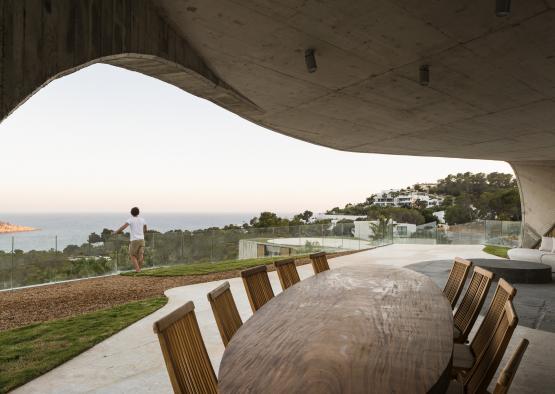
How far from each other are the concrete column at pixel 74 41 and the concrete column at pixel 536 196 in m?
13.9

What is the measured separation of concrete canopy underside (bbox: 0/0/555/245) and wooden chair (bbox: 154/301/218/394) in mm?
1479

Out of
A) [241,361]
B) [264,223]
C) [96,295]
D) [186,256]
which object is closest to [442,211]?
[264,223]

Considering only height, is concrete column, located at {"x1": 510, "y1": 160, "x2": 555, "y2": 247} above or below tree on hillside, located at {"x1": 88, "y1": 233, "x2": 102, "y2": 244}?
above

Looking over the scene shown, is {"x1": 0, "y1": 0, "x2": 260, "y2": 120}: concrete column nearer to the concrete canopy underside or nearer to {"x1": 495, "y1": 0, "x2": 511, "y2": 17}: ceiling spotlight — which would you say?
the concrete canopy underside

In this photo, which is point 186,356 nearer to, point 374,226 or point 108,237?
point 108,237

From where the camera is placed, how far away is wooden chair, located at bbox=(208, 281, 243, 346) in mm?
2072

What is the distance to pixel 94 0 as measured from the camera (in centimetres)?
274

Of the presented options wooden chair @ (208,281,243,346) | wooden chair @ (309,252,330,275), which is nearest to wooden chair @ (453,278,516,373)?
wooden chair @ (208,281,243,346)

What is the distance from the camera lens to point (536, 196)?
13906 millimetres

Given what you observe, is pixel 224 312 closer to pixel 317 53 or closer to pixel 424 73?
pixel 317 53

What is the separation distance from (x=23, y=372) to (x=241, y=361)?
285 centimetres

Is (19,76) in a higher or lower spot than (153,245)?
higher

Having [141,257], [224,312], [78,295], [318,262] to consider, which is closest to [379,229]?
[141,257]

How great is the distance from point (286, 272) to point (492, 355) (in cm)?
207
